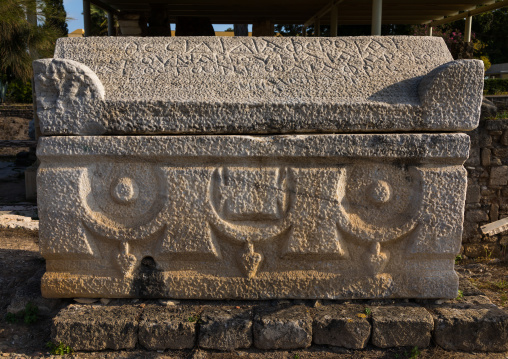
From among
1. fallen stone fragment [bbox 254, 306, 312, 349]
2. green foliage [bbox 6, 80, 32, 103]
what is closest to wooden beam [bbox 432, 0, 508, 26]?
fallen stone fragment [bbox 254, 306, 312, 349]

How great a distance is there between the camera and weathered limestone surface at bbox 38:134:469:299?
84.9 inches

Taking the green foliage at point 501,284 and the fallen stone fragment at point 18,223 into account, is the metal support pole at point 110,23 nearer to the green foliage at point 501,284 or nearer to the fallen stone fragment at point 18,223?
the fallen stone fragment at point 18,223

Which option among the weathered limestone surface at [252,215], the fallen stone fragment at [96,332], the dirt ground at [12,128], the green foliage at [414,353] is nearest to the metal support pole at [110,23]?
the weathered limestone surface at [252,215]

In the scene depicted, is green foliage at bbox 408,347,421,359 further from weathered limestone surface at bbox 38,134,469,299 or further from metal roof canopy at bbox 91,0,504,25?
metal roof canopy at bbox 91,0,504,25

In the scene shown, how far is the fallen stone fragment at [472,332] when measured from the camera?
211 centimetres

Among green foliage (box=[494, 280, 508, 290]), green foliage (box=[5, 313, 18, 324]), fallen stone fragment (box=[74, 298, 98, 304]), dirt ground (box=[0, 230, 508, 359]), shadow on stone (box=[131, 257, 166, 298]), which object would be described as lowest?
green foliage (box=[494, 280, 508, 290])

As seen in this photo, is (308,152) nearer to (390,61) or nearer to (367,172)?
(367,172)

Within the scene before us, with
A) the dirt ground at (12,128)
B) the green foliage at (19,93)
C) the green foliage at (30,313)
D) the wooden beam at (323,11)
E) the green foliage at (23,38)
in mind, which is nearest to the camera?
the green foliage at (30,313)

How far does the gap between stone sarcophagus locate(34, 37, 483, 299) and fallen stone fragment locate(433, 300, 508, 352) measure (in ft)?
0.55

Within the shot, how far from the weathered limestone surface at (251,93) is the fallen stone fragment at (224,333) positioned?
2.95 feet

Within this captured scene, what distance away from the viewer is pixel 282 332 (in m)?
2.10

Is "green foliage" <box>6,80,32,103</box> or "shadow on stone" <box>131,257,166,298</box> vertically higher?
"green foliage" <box>6,80,32,103</box>

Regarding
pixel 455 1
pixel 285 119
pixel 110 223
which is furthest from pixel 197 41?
pixel 455 1

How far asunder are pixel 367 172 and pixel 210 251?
0.87m
